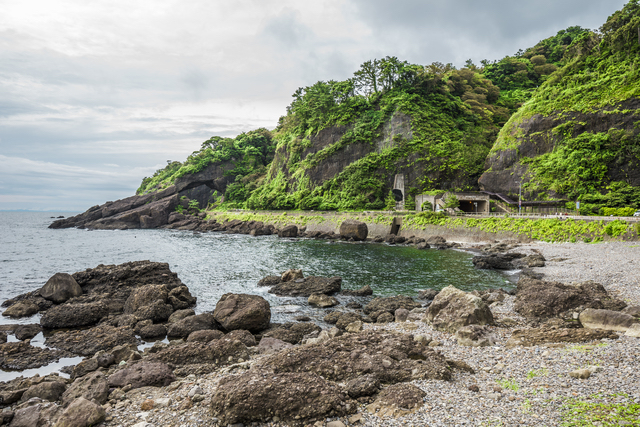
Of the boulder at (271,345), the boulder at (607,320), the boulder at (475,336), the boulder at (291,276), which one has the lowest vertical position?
the boulder at (271,345)

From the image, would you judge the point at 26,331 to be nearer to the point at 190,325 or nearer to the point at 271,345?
the point at 190,325

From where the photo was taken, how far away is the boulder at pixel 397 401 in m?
6.88

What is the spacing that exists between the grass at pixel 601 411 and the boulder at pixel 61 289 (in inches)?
935

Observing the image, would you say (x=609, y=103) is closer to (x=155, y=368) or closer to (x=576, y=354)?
(x=576, y=354)

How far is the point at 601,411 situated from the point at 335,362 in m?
5.90

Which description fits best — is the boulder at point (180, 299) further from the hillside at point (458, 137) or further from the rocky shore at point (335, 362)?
the hillside at point (458, 137)

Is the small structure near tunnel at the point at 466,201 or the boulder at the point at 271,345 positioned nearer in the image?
the boulder at the point at 271,345

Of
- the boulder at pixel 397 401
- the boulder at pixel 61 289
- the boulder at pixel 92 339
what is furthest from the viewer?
the boulder at pixel 61 289

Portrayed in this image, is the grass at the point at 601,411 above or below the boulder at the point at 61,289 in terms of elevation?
above

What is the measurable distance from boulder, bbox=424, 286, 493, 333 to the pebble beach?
1.20 metres

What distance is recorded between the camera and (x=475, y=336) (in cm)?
1123

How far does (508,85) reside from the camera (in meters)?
96.9

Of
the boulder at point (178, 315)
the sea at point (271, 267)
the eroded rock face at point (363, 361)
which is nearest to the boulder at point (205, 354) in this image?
the eroded rock face at point (363, 361)

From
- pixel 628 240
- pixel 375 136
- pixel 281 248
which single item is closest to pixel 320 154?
pixel 375 136
